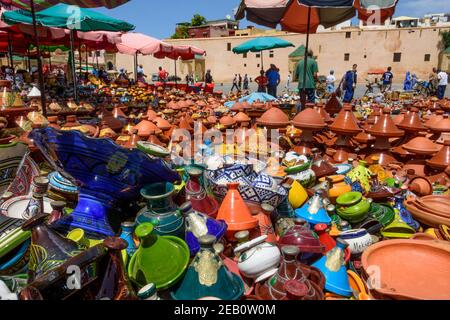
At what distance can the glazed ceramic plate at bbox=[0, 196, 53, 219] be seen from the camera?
1.82 m

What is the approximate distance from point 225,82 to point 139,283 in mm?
31689

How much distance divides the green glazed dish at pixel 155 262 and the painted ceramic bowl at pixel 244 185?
71 cm

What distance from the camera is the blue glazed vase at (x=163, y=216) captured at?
160 cm

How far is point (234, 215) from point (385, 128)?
7.73 ft

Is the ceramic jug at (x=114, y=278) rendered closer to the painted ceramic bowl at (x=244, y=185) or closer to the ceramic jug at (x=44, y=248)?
the ceramic jug at (x=44, y=248)

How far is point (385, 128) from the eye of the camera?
3369mm

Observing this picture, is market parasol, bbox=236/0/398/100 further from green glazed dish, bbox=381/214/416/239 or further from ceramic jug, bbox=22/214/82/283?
ceramic jug, bbox=22/214/82/283

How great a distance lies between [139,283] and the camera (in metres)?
1.36

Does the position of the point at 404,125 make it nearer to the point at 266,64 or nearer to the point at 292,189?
the point at 292,189

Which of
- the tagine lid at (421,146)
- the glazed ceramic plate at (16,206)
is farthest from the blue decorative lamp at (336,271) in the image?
the tagine lid at (421,146)

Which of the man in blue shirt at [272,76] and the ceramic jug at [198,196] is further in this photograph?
the man in blue shirt at [272,76]

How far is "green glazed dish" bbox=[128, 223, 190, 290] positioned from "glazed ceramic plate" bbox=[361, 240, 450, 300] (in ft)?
2.77
